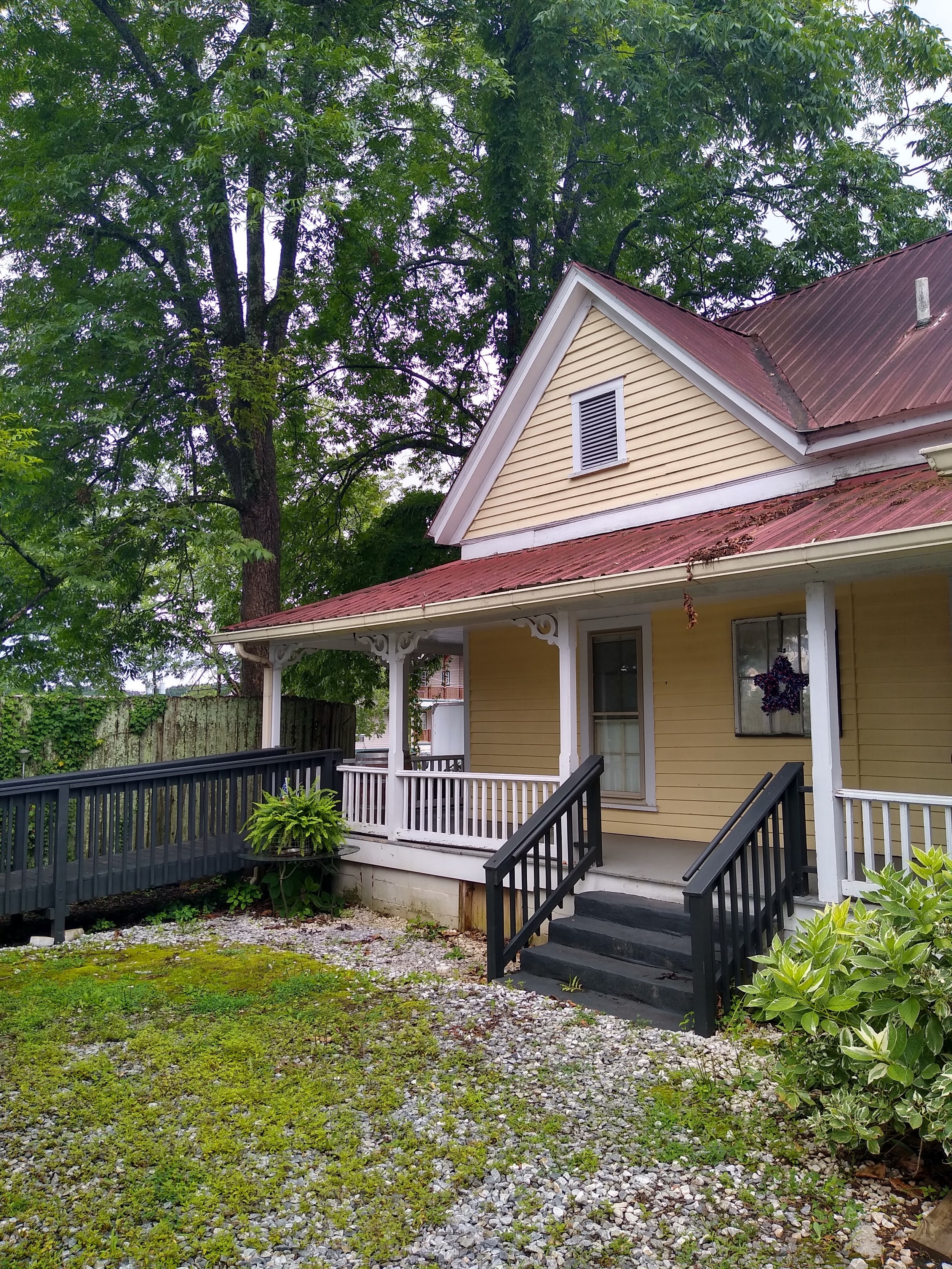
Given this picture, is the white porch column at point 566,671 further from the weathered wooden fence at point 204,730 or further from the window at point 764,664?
the weathered wooden fence at point 204,730

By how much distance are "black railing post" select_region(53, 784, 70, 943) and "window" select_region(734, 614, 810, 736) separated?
6.30m

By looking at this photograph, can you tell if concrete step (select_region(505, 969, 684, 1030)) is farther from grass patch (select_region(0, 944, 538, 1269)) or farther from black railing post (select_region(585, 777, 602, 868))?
black railing post (select_region(585, 777, 602, 868))

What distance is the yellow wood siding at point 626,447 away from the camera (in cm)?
866

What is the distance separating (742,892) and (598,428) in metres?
6.13

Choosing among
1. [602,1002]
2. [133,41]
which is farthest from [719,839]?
[133,41]

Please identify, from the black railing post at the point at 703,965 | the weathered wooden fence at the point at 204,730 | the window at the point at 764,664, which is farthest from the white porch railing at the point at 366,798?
the black railing post at the point at 703,965

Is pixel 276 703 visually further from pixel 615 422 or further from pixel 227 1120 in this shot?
pixel 227 1120

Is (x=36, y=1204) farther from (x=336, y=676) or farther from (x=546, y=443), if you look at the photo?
(x=336, y=676)

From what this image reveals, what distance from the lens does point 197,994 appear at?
6.14 metres

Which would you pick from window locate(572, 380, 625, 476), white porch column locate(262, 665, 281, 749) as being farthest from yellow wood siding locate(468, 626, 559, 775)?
white porch column locate(262, 665, 281, 749)

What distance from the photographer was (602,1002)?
578 cm

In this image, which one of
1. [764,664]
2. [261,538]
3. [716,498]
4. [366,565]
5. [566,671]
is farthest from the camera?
[366,565]

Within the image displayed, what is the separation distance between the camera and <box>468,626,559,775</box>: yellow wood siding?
10.3 m

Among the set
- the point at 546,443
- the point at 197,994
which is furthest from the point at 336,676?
the point at 197,994
